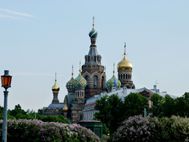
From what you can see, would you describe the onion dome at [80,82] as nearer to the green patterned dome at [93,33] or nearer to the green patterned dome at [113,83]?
the green patterned dome at [113,83]

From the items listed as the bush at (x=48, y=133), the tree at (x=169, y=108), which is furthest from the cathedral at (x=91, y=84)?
the bush at (x=48, y=133)

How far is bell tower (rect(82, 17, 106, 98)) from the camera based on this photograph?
446 ft

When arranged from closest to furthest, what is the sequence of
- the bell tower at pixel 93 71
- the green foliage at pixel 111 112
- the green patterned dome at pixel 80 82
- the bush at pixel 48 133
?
1. the bush at pixel 48 133
2. the green foliage at pixel 111 112
3. the green patterned dome at pixel 80 82
4. the bell tower at pixel 93 71

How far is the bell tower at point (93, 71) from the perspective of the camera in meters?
136

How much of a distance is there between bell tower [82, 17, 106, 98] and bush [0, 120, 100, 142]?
10637 cm

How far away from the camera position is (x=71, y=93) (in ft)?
470

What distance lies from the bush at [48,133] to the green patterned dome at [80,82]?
103492 millimetres

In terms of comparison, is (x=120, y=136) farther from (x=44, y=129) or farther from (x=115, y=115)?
(x=115, y=115)

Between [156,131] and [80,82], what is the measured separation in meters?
107

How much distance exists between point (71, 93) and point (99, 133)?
108 metres

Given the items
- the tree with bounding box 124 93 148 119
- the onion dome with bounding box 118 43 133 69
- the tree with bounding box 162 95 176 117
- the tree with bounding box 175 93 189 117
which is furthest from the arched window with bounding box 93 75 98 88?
the tree with bounding box 175 93 189 117

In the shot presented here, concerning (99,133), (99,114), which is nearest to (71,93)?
(99,114)

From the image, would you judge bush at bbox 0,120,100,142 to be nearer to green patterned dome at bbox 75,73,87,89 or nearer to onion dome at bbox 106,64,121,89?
green patterned dome at bbox 75,73,87,89

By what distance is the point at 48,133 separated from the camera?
28.0m
